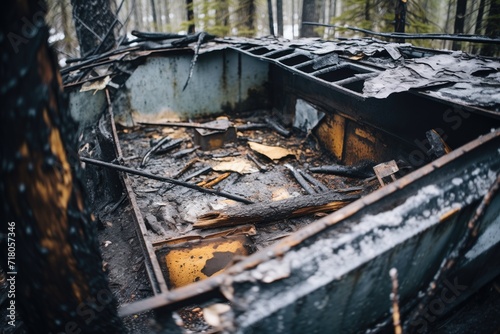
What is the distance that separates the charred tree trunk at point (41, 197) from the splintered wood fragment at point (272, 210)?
212cm

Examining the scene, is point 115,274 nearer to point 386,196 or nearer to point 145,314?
point 145,314

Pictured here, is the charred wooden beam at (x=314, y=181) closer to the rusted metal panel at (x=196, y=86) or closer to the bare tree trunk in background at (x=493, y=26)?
the rusted metal panel at (x=196, y=86)

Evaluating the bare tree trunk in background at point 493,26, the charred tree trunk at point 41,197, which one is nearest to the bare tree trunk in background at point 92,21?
the charred tree trunk at point 41,197

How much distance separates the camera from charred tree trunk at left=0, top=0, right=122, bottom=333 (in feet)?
4.28

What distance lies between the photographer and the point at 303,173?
5625 mm

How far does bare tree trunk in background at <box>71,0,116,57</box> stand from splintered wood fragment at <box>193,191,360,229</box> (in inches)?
286

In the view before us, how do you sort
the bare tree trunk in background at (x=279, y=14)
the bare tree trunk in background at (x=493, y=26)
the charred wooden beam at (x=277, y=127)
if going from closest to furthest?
the charred wooden beam at (x=277, y=127)
the bare tree trunk in background at (x=493, y=26)
the bare tree trunk in background at (x=279, y=14)

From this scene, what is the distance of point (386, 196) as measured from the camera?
1.99 metres

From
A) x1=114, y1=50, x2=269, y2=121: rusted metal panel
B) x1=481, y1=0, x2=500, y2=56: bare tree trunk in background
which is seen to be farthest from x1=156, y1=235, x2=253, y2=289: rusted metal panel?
x1=481, y1=0, x2=500, y2=56: bare tree trunk in background

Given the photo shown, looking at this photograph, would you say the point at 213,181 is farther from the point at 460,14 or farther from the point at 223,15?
the point at 223,15

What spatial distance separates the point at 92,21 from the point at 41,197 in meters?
9.47

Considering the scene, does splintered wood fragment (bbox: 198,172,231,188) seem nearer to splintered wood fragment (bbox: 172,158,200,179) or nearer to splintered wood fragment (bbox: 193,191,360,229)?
splintered wood fragment (bbox: 172,158,200,179)

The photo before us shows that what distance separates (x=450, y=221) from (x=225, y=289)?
1.67 m

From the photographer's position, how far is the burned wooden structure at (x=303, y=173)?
180cm
